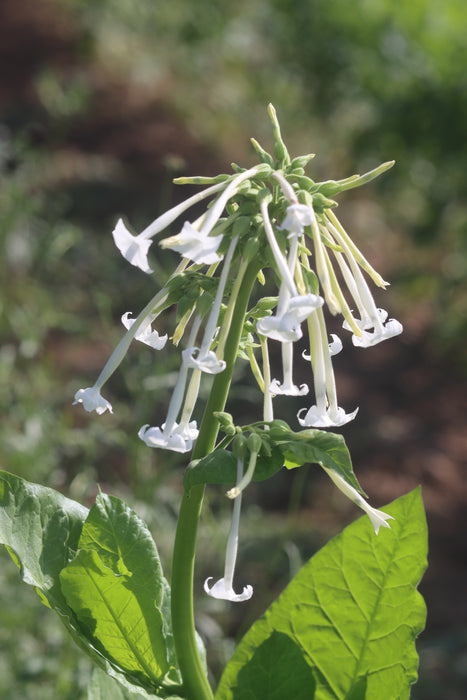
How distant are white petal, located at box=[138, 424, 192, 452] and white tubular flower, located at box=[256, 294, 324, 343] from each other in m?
0.20

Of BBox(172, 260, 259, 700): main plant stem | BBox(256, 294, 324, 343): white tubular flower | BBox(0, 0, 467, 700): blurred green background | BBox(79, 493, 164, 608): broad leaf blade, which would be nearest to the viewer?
BBox(256, 294, 324, 343): white tubular flower

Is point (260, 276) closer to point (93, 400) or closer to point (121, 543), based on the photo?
point (93, 400)

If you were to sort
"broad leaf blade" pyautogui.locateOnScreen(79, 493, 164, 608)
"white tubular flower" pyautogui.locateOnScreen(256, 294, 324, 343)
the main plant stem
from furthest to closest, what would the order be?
"broad leaf blade" pyautogui.locateOnScreen(79, 493, 164, 608) → the main plant stem → "white tubular flower" pyautogui.locateOnScreen(256, 294, 324, 343)

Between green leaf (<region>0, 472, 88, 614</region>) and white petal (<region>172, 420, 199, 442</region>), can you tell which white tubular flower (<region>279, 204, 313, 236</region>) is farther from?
green leaf (<region>0, 472, 88, 614</region>)

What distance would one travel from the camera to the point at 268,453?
0.93 metres

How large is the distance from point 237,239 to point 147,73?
8.58 m

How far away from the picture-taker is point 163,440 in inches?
37.6

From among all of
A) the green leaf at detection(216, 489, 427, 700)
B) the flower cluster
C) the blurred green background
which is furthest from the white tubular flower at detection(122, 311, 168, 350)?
the blurred green background

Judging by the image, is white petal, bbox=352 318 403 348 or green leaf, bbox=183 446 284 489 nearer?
green leaf, bbox=183 446 284 489

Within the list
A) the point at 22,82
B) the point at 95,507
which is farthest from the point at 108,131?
the point at 95,507

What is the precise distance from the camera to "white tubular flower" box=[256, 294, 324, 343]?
2.79 feet

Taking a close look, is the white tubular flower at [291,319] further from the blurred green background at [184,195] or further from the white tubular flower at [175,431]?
the blurred green background at [184,195]

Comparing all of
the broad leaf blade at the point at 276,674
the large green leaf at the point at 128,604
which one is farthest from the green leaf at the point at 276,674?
the large green leaf at the point at 128,604

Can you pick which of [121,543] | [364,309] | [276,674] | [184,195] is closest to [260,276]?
[364,309]
